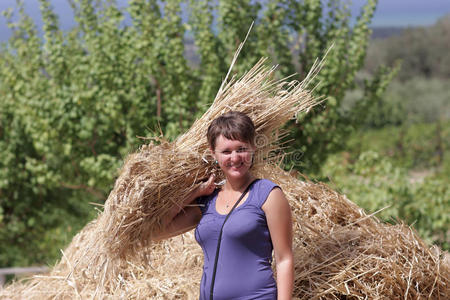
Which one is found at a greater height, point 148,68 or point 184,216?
point 148,68

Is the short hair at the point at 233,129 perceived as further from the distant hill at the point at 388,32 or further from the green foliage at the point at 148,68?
the distant hill at the point at 388,32

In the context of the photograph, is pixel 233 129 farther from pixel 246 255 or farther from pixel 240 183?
pixel 246 255

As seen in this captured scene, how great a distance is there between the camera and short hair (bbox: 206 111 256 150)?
226cm

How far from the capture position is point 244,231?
85.1 inches

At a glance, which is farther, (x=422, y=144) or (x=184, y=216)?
(x=422, y=144)

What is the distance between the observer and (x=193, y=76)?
624 centimetres

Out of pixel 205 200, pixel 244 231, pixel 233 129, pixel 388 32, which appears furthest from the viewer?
pixel 388 32

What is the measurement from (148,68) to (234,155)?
3.75 meters

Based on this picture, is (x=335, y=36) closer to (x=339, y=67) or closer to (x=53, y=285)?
(x=339, y=67)

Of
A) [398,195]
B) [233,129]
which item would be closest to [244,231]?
[233,129]

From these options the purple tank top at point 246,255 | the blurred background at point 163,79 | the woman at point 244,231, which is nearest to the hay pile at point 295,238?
the woman at point 244,231

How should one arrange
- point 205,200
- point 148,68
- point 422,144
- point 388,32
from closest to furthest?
point 205,200
point 148,68
point 422,144
point 388,32

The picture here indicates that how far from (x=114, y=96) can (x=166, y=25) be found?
93 centimetres

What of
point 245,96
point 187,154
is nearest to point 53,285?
point 187,154
